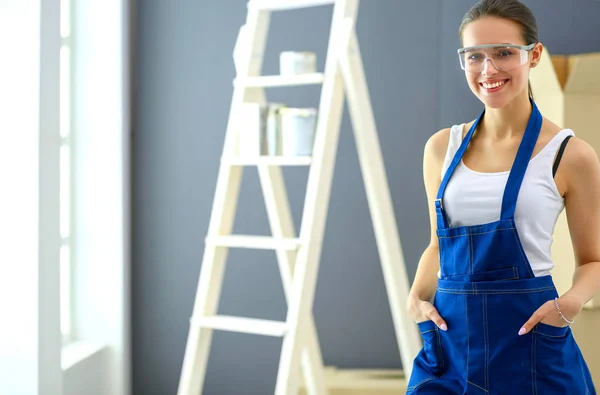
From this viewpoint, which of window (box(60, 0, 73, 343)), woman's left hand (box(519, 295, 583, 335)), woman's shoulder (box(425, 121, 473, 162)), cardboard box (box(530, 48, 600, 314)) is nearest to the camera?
woman's left hand (box(519, 295, 583, 335))

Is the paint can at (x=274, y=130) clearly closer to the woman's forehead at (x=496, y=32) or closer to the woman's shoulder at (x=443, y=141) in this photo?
the woman's shoulder at (x=443, y=141)

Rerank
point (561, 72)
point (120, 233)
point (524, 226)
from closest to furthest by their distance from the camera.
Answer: point (524, 226) < point (561, 72) < point (120, 233)

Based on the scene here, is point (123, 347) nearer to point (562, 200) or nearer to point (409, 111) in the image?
point (409, 111)

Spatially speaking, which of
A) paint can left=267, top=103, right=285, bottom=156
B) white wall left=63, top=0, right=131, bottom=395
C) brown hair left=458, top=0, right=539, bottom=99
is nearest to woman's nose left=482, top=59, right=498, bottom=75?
brown hair left=458, top=0, right=539, bottom=99

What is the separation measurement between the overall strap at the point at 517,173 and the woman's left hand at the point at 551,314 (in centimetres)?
20

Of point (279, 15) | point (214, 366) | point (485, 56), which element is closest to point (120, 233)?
point (214, 366)

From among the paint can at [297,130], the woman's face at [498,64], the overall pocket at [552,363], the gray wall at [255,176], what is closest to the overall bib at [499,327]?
the overall pocket at [552,363]

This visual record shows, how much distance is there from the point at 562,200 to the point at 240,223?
231cm

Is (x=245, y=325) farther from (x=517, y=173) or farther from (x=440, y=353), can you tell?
(x=517, y=173)

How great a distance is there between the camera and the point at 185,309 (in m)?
3.92

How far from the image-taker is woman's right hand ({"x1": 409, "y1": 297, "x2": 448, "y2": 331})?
5.81 feet

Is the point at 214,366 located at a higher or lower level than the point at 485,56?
lower

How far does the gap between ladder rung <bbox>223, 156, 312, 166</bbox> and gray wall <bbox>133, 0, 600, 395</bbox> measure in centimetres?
76

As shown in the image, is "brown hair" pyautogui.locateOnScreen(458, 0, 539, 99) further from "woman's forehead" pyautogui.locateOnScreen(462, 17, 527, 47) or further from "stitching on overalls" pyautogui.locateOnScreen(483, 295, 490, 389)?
"stitching on overalls" pyautogui.locateOnScreen(483, 295, 490, 389)
